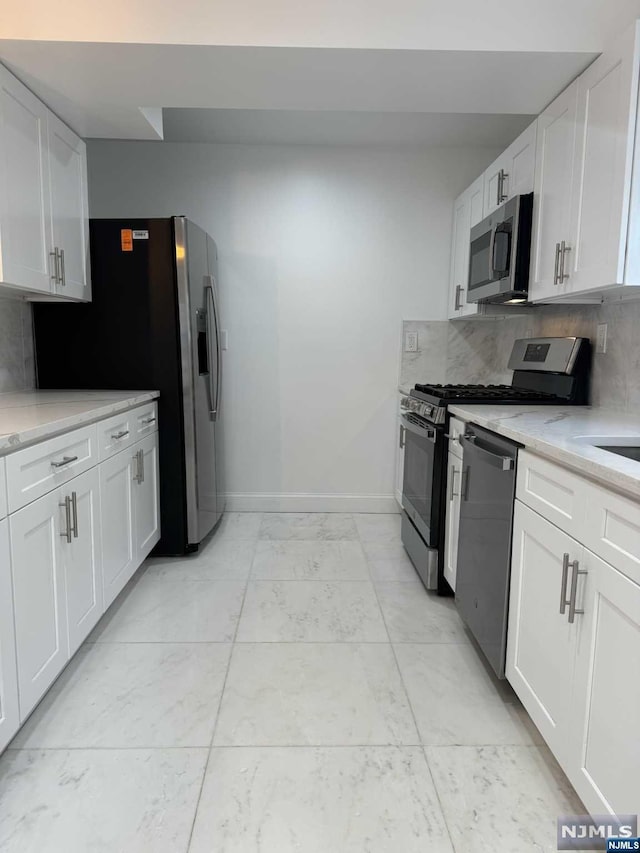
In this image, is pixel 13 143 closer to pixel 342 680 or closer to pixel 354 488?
pixel 342 680

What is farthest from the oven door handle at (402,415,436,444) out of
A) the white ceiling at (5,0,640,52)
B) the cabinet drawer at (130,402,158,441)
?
the white ceiling at (5,0,640,52)

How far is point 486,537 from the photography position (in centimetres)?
196

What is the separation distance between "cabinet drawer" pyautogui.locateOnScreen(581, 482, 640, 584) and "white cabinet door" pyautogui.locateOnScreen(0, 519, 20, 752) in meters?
1.43

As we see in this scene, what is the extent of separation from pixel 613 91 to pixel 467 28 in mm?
527

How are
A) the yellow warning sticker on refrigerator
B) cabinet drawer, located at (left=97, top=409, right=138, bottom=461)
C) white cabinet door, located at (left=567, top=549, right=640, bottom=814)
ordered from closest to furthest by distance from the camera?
white cabinet door, located at (left=567, top=549, right=640, bottom=814) → cabinet drawer, located at (left=97, top=409, right=138, bottom=461) → the yellow warning sticker on refrigerator

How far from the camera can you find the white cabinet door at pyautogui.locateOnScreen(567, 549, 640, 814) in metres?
1.08

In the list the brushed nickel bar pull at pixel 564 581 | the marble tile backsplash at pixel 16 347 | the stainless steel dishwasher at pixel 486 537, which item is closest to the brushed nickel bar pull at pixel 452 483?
the stainless steel dishwasher at pixel 486 537

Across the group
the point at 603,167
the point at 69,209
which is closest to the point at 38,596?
the point at 69,209

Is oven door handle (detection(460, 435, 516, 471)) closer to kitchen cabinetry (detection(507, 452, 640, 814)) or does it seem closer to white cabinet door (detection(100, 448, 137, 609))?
kitchen cabinetry (detection(507, 452, 640, 814))

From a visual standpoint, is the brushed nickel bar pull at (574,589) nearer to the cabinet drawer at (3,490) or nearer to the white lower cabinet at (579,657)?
the white lower cabinet at (579,657)

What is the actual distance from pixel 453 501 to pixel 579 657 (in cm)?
117

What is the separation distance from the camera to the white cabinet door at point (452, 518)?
93.7 inches

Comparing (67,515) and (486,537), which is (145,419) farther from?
(486,537)

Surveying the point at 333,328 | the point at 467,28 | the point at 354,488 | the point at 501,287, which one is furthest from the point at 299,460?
the point at 467,28
